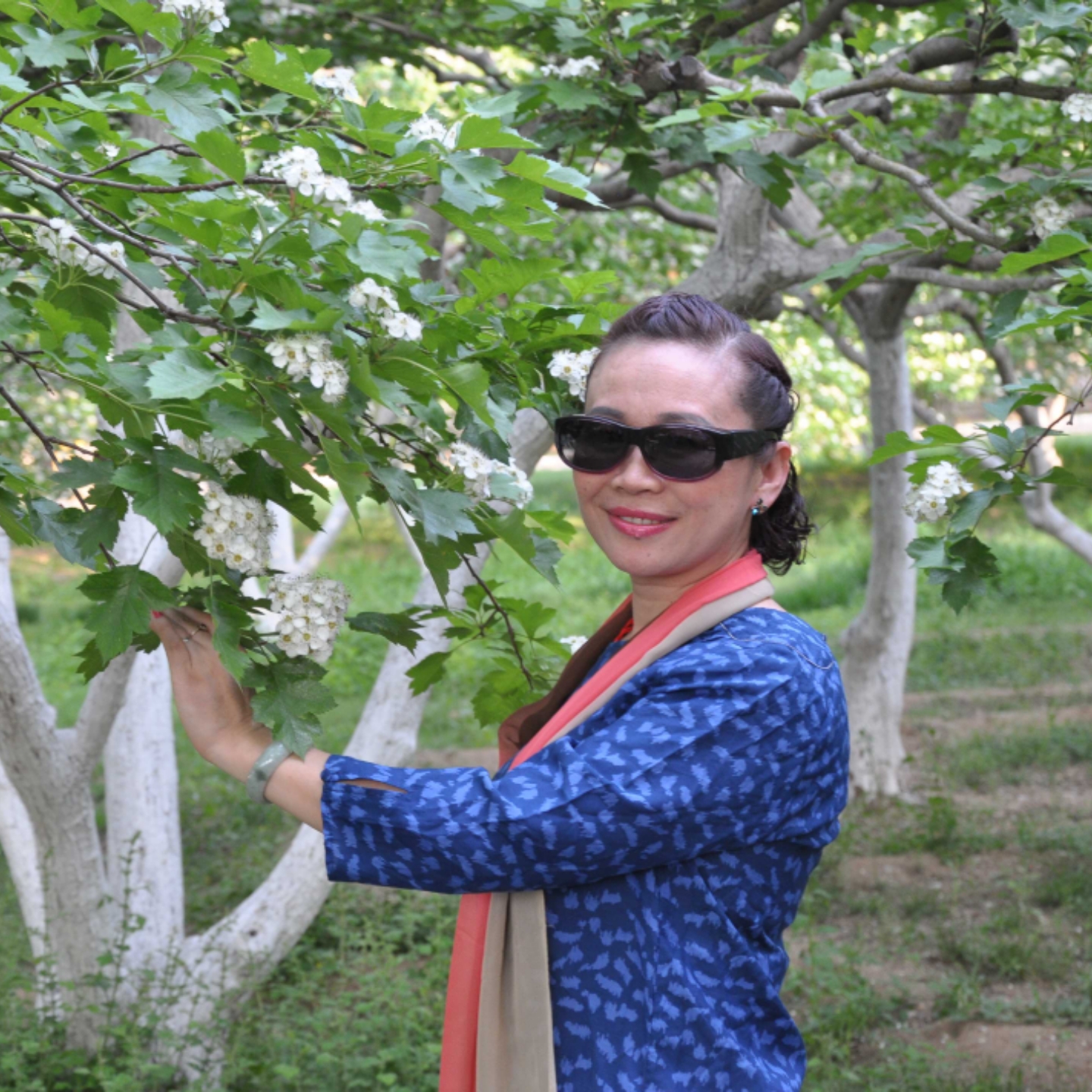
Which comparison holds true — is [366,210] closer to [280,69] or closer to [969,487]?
[280,69]

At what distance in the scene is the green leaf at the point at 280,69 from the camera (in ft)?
5.36

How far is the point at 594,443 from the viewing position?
1.64 meters

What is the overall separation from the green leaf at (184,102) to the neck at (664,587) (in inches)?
33.2

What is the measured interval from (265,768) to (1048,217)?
2.17 meters

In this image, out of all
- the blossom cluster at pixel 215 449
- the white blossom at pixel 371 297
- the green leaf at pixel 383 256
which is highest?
the green leaf at pixel 383 256

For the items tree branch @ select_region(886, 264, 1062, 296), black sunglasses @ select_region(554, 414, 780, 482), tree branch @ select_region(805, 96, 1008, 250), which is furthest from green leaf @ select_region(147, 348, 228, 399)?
tree branch @ select_region(886, 264, 1062, 296)

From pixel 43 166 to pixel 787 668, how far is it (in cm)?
121

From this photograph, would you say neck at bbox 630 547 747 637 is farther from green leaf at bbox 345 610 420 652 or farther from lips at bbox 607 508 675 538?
green leaf at bbox 345 610 420 652

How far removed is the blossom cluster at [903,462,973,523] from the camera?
92.7 inches

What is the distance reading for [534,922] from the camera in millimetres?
1517

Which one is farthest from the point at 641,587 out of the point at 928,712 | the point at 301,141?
the point at 928,712

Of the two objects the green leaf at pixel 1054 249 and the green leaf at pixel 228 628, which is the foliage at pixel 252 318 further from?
the green leaf at pixel 1054 249

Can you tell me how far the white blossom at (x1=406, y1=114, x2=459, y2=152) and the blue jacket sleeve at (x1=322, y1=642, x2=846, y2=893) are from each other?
75 cm

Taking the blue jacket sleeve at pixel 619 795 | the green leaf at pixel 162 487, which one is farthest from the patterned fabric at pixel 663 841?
the green leaf at pixel 162 487
